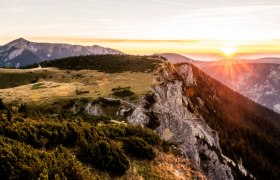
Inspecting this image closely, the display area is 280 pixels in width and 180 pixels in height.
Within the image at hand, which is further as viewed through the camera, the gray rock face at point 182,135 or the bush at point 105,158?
the gray rock face at point 182,135

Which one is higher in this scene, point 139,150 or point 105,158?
point 105,158

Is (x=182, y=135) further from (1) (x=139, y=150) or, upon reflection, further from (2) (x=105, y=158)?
(2) (x=105, y=158)

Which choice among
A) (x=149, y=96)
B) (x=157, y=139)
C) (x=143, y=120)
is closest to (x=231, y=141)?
(x=149, y=96)

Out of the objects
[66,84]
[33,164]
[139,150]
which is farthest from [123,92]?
[33,164]

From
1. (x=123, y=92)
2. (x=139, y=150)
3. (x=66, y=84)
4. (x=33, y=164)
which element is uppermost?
(x=33, y=164)

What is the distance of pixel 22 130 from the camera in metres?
26.5

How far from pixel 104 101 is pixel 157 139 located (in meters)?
39.8

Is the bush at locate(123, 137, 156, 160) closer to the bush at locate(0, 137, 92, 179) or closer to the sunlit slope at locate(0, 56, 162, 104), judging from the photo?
the bush at locate(0, 137, 92, 179)

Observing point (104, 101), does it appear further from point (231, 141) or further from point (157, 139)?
point (231, 141)

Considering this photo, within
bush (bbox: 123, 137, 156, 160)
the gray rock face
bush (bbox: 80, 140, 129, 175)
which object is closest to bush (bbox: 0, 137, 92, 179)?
bush (bbox: 80, 140, 129, 175)

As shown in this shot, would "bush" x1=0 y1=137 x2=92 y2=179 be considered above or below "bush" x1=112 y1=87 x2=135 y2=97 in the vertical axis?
above

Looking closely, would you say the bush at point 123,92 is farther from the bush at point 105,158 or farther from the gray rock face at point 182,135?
the bush at point 105,158

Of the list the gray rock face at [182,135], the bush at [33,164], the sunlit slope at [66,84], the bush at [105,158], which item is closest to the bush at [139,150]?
the bush at [105,158]

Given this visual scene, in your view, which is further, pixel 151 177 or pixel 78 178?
pixel 151 177
